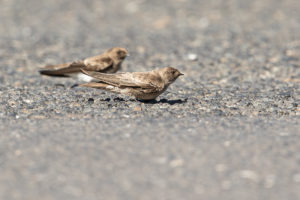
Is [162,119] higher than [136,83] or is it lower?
lower

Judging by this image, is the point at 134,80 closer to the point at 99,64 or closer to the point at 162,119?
the point at 162,119

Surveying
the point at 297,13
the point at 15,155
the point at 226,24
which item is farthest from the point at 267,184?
the point at 297,13

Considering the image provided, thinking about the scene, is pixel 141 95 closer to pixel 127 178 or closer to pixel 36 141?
pixel 36 141

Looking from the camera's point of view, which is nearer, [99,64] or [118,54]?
[99,64]

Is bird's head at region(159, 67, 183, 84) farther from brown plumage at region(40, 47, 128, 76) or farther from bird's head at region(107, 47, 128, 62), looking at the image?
bird's head at region(107, 47, 128, 62)

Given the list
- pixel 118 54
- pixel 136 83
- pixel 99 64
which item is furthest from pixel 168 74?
pixel 118 54
